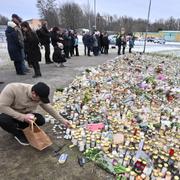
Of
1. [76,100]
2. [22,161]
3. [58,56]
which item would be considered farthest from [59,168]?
[58,56]

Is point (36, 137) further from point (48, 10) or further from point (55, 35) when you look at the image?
point (48, 10)

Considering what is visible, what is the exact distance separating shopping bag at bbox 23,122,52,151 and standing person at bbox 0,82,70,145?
4.1 inches

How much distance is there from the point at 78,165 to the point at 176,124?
201 centimetres

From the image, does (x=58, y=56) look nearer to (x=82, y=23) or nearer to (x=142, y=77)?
(x=142, y=77)

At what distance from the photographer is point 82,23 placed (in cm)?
5853

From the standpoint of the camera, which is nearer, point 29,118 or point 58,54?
point 29,118

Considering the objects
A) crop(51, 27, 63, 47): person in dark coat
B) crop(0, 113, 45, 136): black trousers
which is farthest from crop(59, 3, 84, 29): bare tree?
crop(0, 113, 45, 136): black trousers

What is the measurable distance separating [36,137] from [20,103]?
0.50 metres

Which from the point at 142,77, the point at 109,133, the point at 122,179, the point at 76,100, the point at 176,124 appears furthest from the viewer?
the point at 142,77

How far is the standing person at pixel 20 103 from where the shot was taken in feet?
9.37

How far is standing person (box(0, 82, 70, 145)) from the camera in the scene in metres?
2.86

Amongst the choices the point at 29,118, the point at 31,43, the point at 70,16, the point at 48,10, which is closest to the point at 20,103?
the point at 29,118

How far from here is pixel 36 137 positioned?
3.02 meters

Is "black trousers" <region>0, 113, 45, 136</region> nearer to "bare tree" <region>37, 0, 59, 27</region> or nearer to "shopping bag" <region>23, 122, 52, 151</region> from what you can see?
"shopping bag" <region>23, 122, 52, 151</region>
